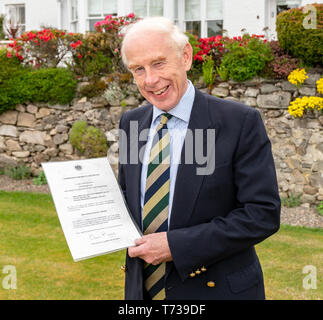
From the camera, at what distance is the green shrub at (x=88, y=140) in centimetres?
903

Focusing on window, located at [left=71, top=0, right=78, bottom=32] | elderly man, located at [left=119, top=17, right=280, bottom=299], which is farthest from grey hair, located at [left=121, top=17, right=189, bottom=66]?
window, located at [left=71, top=0, right=78, bottom=32]

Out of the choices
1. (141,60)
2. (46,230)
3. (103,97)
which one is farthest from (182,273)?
(103,97)

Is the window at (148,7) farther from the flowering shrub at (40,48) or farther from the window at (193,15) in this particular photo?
the flowering shrub at (40,48)

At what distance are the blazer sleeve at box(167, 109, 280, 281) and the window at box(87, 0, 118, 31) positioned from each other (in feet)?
40.6

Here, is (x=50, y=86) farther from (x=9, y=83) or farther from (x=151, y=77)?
(x=151, y=77)

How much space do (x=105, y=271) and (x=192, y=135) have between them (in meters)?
3.77

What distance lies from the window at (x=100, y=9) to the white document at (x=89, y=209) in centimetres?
1220

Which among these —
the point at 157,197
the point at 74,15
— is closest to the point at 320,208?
the point at 157,197

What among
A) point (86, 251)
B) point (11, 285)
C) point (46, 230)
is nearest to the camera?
point (86, 251)

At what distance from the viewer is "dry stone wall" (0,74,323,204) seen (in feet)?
25.8

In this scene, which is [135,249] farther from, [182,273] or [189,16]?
[189,16]

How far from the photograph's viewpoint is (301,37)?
24.8 feet

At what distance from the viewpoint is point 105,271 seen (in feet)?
17.7

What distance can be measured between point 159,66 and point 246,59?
254 inches
